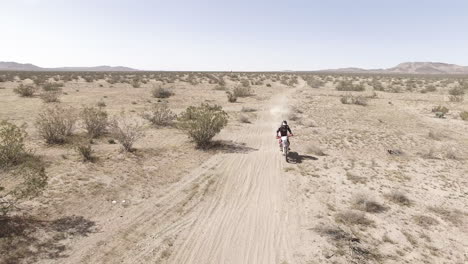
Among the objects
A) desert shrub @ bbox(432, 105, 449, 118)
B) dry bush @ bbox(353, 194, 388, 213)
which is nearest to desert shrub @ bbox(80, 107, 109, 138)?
dry bush @ bbox(353, 194, 388, 213)

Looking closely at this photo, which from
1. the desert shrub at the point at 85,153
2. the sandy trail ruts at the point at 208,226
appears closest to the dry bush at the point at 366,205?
the sandy trail ruts at the point at 208,226

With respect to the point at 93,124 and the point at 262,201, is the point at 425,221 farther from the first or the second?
the point at 93,124

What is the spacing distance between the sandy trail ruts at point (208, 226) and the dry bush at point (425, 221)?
10.1 feet

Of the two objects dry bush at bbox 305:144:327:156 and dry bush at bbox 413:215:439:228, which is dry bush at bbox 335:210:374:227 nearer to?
dry bush at bbox 413:215:439:228

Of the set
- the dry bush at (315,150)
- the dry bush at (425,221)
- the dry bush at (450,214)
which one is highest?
the dry bush at (315,150)

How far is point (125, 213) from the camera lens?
7469mm

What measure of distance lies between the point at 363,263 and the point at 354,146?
31.4 ft

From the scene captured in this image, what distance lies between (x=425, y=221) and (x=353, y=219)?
6.35 feet

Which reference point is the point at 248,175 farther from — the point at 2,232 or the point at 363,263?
the point at 2,232

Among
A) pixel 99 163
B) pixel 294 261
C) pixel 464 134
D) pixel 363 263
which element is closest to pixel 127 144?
pixel 99 163

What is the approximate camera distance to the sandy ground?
617 centimetres

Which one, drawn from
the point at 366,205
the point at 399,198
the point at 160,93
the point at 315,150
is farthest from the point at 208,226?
the point at 160,93

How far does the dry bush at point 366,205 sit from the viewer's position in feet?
26.3

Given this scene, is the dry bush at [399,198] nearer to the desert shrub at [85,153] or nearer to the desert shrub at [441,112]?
the desert shrub at [85,153]
